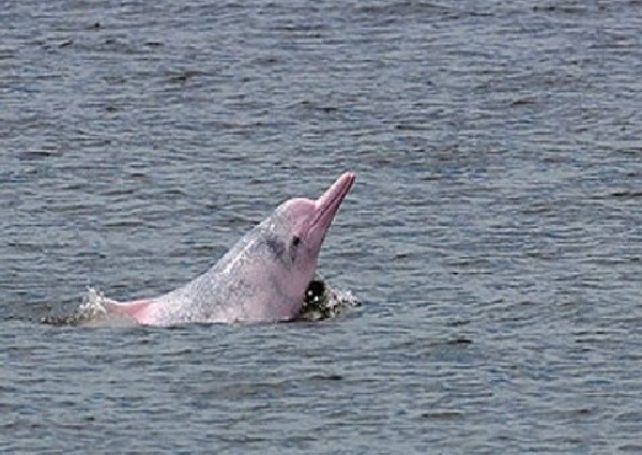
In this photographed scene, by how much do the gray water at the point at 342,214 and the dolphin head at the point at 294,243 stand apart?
1.53ft

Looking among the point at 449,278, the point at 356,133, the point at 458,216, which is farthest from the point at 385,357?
the point at 356,133

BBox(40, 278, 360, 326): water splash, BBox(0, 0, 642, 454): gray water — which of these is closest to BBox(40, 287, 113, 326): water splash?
BBox(40, 278, 360, 326): water splash

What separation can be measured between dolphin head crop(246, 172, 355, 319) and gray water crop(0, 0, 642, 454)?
1.53 feet

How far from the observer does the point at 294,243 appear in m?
22.5

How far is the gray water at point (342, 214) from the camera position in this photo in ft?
63.2

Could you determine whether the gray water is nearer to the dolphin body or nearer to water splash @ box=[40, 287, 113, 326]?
water splash @ box=[40, 287, 113, 326]

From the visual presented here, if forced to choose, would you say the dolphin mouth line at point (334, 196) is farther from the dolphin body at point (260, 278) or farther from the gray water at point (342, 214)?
the gray water at point (342, 214)

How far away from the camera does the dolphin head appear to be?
73.2ft

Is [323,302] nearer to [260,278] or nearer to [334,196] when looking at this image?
[260,278]

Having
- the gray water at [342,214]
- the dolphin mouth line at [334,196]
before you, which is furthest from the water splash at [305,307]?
the dolphin mouth line at [334,196]

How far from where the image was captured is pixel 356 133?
93.8 ft

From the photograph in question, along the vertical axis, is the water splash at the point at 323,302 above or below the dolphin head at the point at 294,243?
below

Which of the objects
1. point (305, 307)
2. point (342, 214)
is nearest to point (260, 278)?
point (305, 307)

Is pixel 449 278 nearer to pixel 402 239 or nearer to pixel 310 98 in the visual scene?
pixel 402 239
